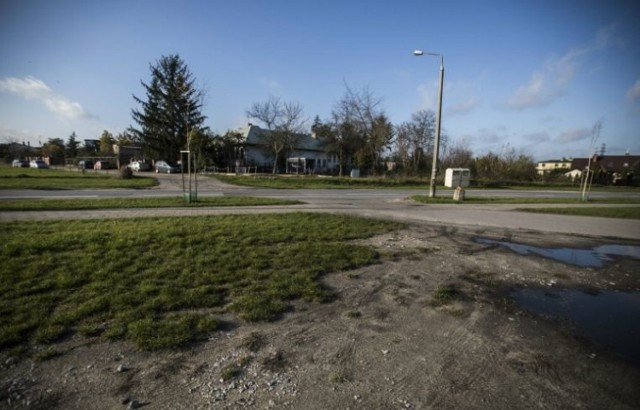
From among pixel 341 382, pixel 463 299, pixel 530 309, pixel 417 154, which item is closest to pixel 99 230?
pixel 341 382

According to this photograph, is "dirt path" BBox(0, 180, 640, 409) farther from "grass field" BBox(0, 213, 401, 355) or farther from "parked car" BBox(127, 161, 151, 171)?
"parked car" BBox(127, 161, 151, 171)

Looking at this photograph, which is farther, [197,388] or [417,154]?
[417,154]

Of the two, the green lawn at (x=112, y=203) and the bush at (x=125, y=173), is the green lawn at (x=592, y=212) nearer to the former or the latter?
the green lawn at (x=112, y=203)

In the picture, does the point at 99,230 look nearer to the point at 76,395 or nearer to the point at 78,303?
the point at 78,303

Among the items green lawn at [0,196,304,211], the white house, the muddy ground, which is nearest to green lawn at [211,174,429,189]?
green lawn at [0,196,304,211]

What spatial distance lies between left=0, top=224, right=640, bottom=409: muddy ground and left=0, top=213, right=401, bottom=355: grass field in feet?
1.03

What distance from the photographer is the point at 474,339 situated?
Result: 3.90m

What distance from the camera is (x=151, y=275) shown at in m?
5.59

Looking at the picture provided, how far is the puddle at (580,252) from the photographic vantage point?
769cm

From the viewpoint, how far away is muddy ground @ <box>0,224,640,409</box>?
111 inches

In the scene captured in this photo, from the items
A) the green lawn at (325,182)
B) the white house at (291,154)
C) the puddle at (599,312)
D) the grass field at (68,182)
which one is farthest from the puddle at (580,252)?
the white house at (291,154)

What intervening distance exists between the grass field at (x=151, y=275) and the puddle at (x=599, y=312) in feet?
10.1

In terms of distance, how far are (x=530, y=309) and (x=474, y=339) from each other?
162cm

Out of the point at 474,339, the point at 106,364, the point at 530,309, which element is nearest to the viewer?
the point at 106,364
